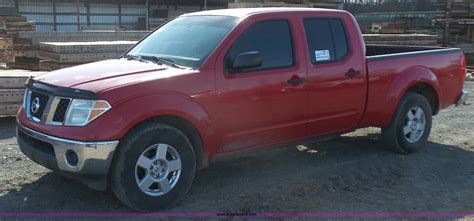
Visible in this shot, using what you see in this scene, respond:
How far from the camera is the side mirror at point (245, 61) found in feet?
16.4

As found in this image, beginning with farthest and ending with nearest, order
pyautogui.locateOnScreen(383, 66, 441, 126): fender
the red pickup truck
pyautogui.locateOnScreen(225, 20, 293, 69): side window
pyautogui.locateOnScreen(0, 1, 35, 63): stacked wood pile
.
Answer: pyautogui.locateOnScreen(0, 1, 35, 63): stacked wood pile → pyautogui.locateOnScreen(383, 66, 441, 126): fender → pyautogui.locateOnScreen(225, 20, 293, 69): side window → the red pickup truck

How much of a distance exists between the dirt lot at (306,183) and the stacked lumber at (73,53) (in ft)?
11.8

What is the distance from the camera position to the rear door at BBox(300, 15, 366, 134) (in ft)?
19.1

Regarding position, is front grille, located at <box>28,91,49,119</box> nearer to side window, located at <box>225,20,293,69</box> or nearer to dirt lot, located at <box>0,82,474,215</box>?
dirt lot, located at <box>0,82,474,215</box>

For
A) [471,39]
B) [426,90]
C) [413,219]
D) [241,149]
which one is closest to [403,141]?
[426,90]

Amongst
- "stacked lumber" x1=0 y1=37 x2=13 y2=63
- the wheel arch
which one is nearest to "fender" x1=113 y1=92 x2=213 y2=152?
the wheel arch

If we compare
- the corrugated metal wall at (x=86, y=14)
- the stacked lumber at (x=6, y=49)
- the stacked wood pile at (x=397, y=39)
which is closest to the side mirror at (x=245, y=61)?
the stacked lumber at (x=6, y=49)

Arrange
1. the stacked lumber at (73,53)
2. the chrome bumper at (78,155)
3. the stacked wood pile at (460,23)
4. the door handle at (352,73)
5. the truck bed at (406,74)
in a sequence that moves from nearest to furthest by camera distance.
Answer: the chrome bumper at (78,155) < the door handle at (352,73) < the truck bed at (406,74) < the stacked lumber at (73,53) < the stacked wood pile at (460,23)

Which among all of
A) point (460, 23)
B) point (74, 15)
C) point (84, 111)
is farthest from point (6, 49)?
point (460, 23)

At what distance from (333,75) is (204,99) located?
1758mm

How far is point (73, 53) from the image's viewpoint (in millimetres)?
10828

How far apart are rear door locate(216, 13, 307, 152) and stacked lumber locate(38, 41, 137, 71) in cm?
638

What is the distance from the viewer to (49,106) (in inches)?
179

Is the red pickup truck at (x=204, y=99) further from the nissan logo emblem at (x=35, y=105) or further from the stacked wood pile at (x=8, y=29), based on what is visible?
the stacked wood pile at (x=8, y=29)
